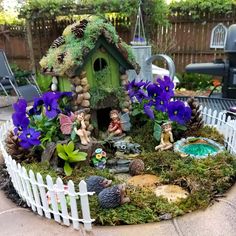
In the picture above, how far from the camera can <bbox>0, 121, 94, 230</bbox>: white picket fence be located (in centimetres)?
179

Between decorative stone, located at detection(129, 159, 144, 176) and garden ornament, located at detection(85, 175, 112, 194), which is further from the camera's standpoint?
decorative stone, located at detection(129, 159, 144, 176)

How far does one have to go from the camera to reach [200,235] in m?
1.75

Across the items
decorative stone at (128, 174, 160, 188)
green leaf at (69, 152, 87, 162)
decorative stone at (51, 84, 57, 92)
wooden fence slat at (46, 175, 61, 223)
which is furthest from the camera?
decorative stone at (51, 84, 57, 92)

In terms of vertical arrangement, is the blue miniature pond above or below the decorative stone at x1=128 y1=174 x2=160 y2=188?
above

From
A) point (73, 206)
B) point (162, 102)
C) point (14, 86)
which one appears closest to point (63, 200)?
point (73, 206)

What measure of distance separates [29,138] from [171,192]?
124 cm

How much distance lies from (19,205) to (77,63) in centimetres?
Answer: 119

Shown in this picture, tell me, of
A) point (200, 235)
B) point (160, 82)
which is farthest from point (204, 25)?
point (200, 235)

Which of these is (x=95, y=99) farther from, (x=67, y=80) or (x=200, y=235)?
(x=200, y=235)

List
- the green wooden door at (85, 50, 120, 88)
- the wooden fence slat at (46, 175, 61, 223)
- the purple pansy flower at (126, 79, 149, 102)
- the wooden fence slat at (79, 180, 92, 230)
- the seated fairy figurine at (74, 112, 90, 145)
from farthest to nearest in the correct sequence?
the purple pansy flower at (126, 79, 149, 102) → the green wooden door at (85, 50, 120, 88) → the seated fairy figurine at (74, 112, 90, 145) → the wooden fence slat at (46, 175, 61, 223) → the wooden fence slat at (79, 180, 92, 230)

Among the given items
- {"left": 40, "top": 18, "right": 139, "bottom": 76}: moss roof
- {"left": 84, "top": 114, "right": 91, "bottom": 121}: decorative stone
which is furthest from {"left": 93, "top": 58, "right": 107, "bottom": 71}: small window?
{"left": 84, "top": 114, "right": 91, "bottom": 121}: decorative stone

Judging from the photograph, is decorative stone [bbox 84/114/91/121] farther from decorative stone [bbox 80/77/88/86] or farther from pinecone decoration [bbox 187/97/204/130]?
pinecone decoration [bbox 187/97/204/130]

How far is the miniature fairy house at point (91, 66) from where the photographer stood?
2.56 metres

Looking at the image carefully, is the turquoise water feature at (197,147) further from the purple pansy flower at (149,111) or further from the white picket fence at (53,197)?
the white picket fence at (53,197)
